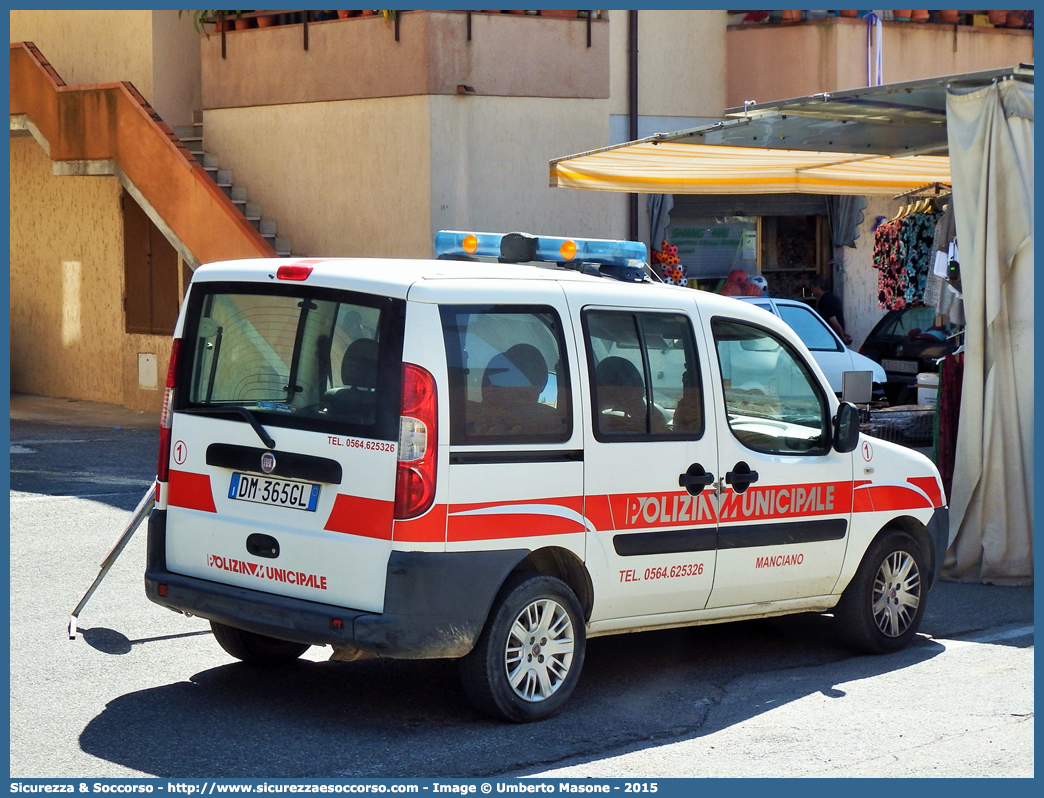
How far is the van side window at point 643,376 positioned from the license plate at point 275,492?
1225 millimetres

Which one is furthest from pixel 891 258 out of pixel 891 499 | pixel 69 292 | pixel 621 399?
pixel 69 292

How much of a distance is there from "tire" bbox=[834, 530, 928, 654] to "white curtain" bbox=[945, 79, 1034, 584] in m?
1.96

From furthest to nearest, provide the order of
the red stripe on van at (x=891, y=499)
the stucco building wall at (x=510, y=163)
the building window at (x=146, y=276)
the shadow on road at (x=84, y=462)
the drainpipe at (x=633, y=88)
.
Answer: the building window at (x=146, y=276) → the drainpipe at (x=633, y=88) → the stucco building wall at (x=510, y=163) → the shadow on road at (x=84, y=462) → the red stripe on van at (x=891, y=499)

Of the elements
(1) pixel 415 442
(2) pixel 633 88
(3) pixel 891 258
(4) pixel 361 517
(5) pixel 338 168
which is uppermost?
(2) pixel 633 88

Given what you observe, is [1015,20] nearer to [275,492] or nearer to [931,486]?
[931,486]

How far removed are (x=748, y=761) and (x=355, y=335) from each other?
224 centimetres

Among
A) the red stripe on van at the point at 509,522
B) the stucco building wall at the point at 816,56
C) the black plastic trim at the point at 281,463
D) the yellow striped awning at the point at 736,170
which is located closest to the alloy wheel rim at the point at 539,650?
the red stripe on van at the point at 509,522

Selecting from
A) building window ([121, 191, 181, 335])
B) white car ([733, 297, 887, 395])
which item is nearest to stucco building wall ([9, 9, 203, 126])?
building window ([121, 191, 181, 335])

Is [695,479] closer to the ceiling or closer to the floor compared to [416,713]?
closer to the ceiling

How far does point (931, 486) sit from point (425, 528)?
323 centimetres

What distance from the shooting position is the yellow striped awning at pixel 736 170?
12.6m

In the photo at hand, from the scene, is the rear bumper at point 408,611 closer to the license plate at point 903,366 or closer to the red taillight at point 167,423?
the red taillight at point 167,423

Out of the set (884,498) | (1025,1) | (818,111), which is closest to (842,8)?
(1025,1)

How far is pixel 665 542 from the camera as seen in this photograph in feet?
21.0
